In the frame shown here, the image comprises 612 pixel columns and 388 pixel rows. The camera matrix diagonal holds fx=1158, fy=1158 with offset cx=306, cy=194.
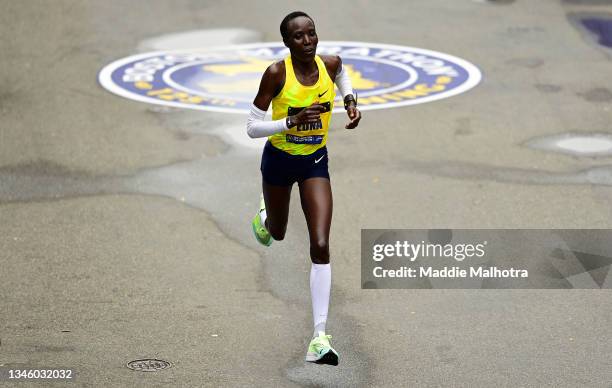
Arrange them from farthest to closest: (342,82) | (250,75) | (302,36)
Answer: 1. (250,75)
2. (342,82)
3. (302,36)

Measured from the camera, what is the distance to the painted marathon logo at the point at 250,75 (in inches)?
654

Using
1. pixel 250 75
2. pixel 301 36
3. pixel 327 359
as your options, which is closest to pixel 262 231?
pixel 327 359

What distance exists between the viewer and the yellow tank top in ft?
28.6

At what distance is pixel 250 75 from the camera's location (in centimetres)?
1767

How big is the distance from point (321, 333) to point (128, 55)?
11.2 m

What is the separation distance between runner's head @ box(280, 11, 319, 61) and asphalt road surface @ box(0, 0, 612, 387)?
A: 7.58 feet

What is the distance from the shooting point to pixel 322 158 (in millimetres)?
9094

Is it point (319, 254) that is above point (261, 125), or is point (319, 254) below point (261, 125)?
below

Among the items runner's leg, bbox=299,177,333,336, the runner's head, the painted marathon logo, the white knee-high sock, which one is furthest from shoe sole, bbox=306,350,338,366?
the painted marathon logo

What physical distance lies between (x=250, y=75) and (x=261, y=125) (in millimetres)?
9139

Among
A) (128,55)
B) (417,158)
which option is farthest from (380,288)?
(128,55)

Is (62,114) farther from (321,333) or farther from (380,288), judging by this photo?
(321,333)

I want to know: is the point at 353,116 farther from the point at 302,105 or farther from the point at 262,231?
the point at 262,231

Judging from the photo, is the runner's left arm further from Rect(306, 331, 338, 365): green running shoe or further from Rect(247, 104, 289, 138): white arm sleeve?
Rect(306, 331, 338, 365): green running shoe
